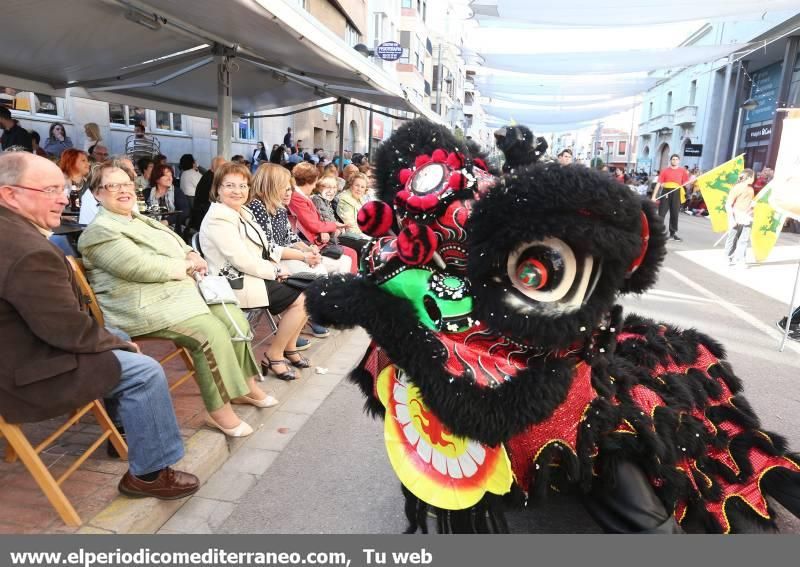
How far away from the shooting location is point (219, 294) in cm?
320

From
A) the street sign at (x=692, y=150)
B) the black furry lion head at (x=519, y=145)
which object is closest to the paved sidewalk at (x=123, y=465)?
the black furry lion head at (x=519, y=145)

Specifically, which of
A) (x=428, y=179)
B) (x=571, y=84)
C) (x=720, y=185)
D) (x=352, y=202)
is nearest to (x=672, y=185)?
(x=720, y=185)

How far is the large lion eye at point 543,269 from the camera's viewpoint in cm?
132

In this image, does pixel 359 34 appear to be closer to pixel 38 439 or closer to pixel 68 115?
pixel 68 115

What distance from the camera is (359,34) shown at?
29656 mm

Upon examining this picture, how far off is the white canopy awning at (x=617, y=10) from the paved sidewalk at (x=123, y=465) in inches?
300

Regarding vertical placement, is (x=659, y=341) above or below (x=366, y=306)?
below

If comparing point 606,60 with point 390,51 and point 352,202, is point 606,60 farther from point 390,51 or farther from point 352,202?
point 352,202

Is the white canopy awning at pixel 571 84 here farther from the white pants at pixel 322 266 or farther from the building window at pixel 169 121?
the white pants at pixel 322 266

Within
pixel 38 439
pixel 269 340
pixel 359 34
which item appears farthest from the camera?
pixel 359 34
